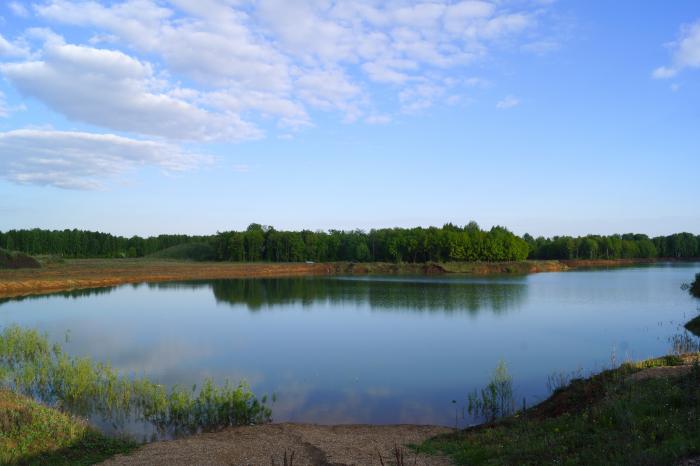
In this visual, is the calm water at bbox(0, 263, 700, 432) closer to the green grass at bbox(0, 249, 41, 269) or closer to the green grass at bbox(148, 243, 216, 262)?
the green grass at bbox(0, 249, 41, 269)

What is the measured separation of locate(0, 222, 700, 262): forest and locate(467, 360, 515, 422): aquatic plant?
98.9 m

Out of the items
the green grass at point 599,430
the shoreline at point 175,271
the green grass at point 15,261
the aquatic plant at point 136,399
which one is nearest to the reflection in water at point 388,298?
the shoreline at point 175,271

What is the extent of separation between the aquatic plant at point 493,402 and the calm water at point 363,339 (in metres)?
0.58

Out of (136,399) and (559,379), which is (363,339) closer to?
(559,379)

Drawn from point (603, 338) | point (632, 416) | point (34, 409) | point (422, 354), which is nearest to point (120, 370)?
point (34, 409)

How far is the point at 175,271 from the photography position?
86.4 meters

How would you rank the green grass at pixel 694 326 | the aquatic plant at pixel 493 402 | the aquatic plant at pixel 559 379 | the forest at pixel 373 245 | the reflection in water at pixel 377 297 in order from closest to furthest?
the aquatic plant at pixel 493 402, the aquatic plant at pixel 559 379, the green grass at pixel 694 326, the reflection in water at pixel 377 297, the forest at pixel 373 245

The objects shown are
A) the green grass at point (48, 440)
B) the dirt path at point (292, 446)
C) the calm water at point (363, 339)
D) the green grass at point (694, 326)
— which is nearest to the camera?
the green grass at point (48, 440)

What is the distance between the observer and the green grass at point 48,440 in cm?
1066

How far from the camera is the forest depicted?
118875 millimetres

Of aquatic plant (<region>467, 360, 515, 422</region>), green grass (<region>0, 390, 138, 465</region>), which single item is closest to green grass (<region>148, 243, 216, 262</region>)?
aquatic plant (<region>467, 360, 515, 422</region>)

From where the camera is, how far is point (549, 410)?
1398 cm

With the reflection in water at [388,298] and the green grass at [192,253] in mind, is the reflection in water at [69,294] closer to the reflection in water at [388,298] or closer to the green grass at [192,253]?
the reflection in water at [388,298]

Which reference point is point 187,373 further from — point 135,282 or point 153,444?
point 135,282
